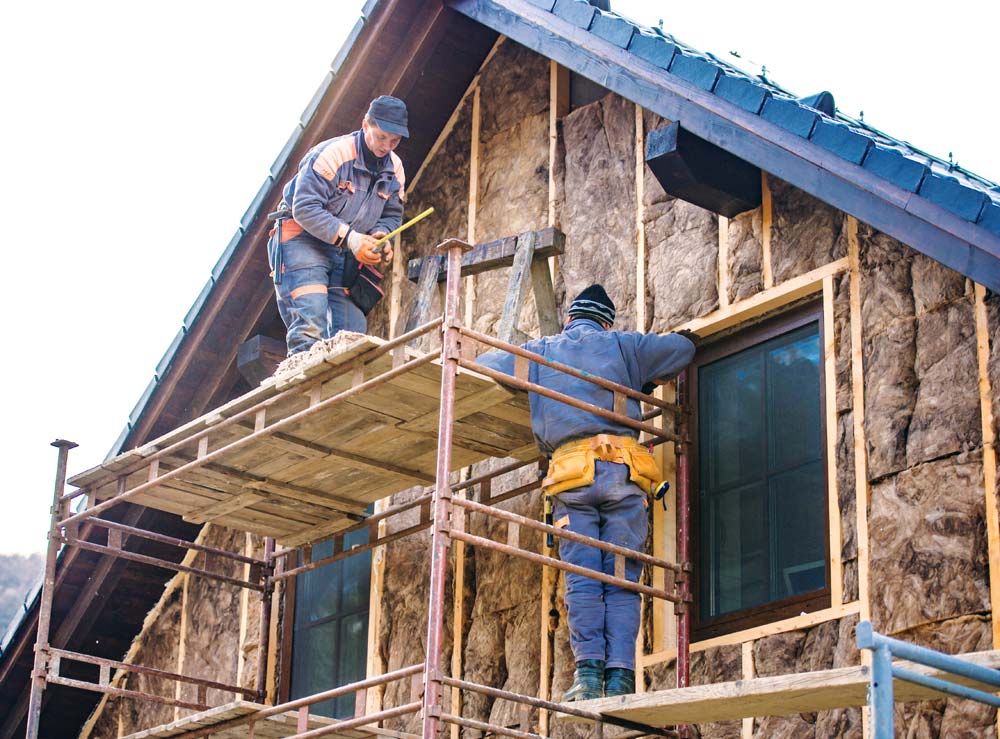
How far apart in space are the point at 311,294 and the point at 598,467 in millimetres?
2658

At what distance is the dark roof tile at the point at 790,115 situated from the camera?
32.8 ft

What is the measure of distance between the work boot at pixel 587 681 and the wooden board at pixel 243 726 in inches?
59.6

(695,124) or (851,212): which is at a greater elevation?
(695,124)

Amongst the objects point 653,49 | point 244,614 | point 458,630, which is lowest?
point 458,630

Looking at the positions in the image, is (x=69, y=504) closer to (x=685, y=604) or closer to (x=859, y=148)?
(x=685, y=604)

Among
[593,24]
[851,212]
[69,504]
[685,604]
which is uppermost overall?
[593,24]

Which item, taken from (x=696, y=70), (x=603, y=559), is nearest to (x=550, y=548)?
(x=603, y=559)

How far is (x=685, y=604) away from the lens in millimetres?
10609

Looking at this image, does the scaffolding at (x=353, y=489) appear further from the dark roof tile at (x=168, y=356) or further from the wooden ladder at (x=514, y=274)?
the dark roof tile at (x=168, y=356)

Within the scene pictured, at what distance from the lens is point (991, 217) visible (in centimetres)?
889

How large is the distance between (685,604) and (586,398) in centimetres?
131

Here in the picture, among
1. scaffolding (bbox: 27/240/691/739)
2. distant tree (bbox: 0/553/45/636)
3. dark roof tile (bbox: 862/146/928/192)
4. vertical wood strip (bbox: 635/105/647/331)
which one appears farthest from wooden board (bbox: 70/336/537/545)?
distant tree (bbox: 0/553/45/636)

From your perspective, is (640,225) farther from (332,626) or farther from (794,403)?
(332,626)

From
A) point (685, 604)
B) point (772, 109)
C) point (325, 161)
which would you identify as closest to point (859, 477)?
point (685, 604)
